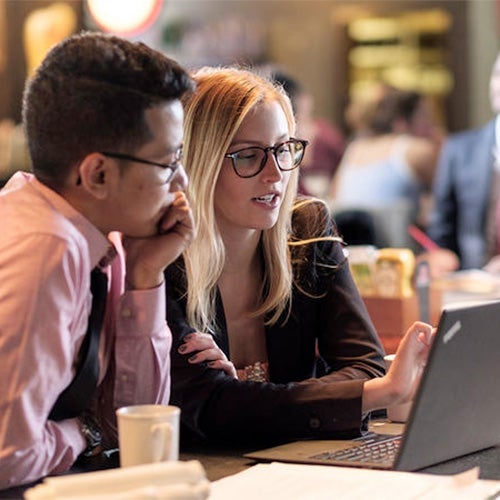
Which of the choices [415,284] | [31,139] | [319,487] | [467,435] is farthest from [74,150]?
[415,284]

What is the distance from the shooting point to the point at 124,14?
7012mm

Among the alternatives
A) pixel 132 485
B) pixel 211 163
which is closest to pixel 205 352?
pixel 211 163

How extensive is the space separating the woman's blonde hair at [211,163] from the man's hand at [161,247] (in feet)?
1.02

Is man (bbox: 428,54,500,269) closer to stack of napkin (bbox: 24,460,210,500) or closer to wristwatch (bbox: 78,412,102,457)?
wristwatch (bbox: 78,412,102,457)

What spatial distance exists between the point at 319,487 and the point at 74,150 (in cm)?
59

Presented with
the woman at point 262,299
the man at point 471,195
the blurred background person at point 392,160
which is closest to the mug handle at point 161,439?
the woman at point 262,299

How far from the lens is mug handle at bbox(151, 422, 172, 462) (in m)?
1.59

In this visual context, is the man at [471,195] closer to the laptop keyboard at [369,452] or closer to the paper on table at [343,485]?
the laptop keyboard at [369,452]

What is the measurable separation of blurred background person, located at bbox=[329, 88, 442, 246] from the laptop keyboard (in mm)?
5006

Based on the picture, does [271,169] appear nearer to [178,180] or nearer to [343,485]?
[178,180]

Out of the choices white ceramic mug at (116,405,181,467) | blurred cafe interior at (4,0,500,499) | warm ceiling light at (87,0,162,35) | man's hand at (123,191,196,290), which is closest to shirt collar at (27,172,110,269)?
man's hand at (123,191,196,290)

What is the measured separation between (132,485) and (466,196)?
5152 mm

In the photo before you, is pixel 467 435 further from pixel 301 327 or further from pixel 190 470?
pixel 190 470

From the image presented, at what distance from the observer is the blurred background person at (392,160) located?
7.48m
